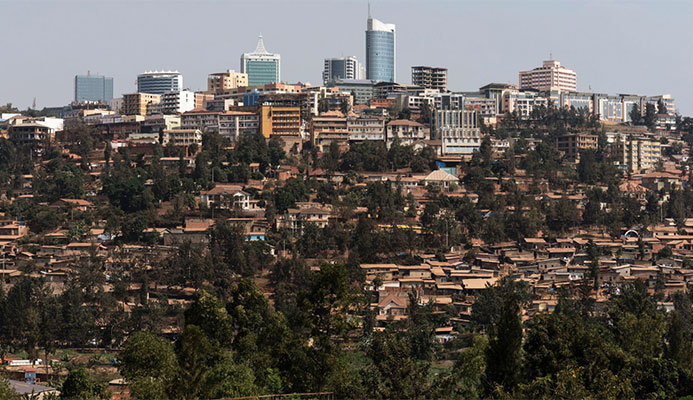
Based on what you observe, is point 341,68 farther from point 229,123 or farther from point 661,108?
point 229,123

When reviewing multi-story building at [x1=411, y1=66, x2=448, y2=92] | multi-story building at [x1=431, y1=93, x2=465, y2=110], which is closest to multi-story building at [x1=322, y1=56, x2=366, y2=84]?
multi-story building at [x1=411, y1=66, x2=448, y2=92]

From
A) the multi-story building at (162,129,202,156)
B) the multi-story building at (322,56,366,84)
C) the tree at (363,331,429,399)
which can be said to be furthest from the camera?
the multi-story building at (322,56,366,84)

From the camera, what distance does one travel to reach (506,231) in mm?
Result: 38969

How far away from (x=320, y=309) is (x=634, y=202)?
87.3 ft

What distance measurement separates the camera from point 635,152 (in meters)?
50.3

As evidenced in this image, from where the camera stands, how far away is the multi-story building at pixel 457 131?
4725 cm

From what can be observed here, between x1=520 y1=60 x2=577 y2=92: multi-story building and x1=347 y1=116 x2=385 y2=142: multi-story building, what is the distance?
29.3m

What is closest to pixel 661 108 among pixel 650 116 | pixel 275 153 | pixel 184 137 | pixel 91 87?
pixel 650 116

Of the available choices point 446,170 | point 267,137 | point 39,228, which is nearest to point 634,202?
point 446,170

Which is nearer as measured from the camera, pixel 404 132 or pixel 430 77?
pixel 404 132

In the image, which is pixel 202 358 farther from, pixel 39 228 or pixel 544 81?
pixel 544 81

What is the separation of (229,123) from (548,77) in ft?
110

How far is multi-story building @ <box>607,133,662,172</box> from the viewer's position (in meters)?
49.7

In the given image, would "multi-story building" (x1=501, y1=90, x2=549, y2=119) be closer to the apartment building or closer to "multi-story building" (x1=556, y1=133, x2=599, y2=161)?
"multi-story building" (x1=556, y1=133, x2=599, y2=161)
